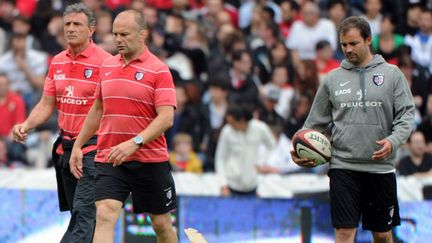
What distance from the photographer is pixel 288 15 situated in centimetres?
2238

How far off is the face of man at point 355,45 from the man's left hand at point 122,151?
80.3 inches

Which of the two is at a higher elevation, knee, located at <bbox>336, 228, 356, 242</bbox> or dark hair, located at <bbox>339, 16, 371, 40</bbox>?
dark hair, located at <bbox>339, 16, 371, 40</bbox>

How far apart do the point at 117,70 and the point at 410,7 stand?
38.0 feet

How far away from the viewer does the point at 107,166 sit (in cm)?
1112

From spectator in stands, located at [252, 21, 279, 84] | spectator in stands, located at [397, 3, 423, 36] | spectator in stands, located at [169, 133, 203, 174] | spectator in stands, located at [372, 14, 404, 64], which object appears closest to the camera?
spectator in stands, located at [169, 133, 203, 174]

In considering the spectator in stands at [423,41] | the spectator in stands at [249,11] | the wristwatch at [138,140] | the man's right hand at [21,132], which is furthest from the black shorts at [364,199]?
the spectator in stands at [249,11]

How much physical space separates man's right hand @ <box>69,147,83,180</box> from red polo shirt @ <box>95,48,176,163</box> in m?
0.34

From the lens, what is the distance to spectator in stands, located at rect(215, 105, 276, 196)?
16.8m

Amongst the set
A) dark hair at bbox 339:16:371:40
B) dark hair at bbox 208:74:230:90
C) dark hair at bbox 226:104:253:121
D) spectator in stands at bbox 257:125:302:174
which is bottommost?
spectator in stands at bbox 257:125:302:174

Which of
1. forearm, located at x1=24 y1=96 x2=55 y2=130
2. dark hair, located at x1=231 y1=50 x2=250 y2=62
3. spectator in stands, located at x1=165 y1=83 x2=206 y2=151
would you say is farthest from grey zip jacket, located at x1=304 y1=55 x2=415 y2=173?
dark hair, located at x1=231 y1=50 x2=250 y2=62

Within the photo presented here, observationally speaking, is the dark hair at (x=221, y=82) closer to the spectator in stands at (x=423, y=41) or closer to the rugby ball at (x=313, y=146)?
the spectator in stands at (x=423, y=41)

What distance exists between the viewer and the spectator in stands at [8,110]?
1889cm

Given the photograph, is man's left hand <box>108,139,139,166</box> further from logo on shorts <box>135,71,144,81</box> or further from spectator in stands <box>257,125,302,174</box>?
spectator in stands <box>257,125,302,174</box>

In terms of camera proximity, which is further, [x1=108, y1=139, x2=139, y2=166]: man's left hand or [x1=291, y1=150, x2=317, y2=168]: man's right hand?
[x1=291, y1=150, x2=317, y2=168]: man's right hand
